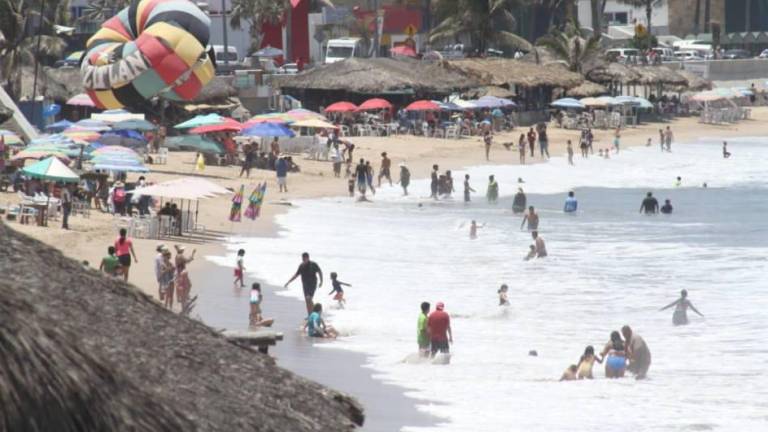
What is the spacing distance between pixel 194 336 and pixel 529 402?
8.31 meters

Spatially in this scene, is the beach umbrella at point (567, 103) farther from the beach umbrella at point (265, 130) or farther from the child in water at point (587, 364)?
the child in water at point (587, 364)

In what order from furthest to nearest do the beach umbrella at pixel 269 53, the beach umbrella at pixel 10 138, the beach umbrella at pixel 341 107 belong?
the beach umbrella at pixel 269 53
the beach umbrella at pixel 341 107
the beach umbrella at pixel 10 138

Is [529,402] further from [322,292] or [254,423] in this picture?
[254,423]

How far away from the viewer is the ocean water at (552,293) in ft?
52.2

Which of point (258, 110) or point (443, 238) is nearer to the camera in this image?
point (443, 238)

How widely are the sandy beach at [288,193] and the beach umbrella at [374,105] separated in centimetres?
131

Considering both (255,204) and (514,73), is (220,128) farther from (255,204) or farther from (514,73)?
(514,73)

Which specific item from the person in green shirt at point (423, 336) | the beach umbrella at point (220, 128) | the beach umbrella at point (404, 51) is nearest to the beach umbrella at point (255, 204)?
the beach umbrella at point (220, 128)

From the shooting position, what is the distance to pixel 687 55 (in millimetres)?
77000

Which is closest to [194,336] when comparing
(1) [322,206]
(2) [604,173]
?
(1) [322,206]

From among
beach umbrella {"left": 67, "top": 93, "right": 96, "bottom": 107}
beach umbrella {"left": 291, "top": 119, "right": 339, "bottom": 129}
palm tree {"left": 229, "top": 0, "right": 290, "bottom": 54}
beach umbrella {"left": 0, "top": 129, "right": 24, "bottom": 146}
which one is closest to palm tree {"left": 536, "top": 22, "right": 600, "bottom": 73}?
palm tree {"left": 229, "top": 0, "right": 290, "bottom": 54}

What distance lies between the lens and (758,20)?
9106cm

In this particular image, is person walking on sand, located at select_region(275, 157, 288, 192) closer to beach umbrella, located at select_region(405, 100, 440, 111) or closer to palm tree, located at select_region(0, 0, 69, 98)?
palm tree, located at select_region(0, 0, 69, 98)

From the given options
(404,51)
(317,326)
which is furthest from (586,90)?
(317,326)
